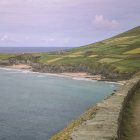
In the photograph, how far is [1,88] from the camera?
82.9 meters

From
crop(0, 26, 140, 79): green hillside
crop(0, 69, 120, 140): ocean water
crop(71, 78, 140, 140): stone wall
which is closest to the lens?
crop(71, 78, 140, 140): stone wall

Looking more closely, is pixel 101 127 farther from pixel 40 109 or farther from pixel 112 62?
pixel 112 62

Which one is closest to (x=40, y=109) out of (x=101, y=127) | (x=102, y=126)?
(x=102, y=126)

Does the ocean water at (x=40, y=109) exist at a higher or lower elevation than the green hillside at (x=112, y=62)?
lower

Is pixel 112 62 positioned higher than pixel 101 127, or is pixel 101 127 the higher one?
pixel 101 127

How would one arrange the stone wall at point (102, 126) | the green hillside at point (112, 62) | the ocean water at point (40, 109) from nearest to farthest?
the stone wall at point (102, 126) < the ocean water at point (40, 109) < the green hillside at point (112, 62)

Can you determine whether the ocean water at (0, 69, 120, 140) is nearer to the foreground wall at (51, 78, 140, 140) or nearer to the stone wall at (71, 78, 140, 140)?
the stone wall at (71, 78, 140, 140)

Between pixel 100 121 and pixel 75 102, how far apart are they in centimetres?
4101

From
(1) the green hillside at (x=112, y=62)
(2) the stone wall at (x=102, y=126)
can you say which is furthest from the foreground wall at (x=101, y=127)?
(1) the green hillside at (x=112, y=62)

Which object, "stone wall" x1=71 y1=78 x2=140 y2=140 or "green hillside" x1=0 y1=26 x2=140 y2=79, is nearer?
"stone wall" x1=71 y1=78 x2=140 y2=140

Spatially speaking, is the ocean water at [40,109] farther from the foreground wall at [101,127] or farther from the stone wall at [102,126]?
the foreground wall at [101,127]

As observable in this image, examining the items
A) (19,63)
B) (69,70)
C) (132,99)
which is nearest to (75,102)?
(132,99)

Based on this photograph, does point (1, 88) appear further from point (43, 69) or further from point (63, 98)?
point (43, 69)

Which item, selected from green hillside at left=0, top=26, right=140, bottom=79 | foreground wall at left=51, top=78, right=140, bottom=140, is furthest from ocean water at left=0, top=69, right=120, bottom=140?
green hillside at left=0, top=26, right=140, bottom=79
